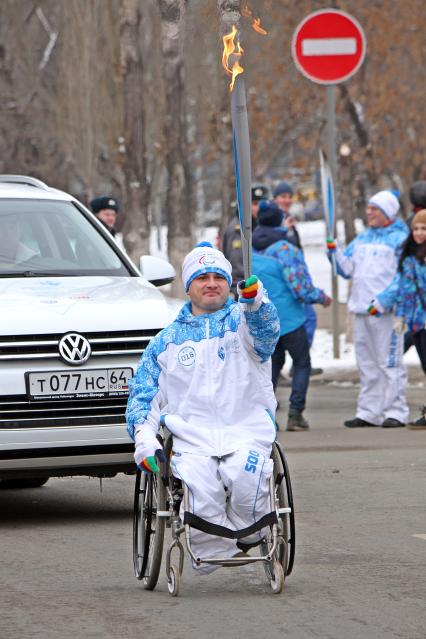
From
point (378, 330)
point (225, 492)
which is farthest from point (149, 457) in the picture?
point (378, 330)

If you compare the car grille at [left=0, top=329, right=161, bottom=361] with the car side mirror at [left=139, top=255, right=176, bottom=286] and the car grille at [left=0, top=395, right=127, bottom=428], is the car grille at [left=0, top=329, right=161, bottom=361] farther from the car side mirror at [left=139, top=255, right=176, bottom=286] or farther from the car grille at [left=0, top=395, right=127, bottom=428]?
the car side mirror at [left=139, top=255, right=176, bottom=286]

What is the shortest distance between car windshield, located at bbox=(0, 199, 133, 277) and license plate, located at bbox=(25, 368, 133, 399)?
1286mm

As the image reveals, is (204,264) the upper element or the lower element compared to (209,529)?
upper

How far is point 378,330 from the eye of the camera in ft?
46.9

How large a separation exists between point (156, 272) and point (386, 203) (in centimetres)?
394

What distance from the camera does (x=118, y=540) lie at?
28.5ft

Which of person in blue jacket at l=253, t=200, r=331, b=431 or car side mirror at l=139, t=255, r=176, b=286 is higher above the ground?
car side mirror at l=139, t=255, r=176, b=286

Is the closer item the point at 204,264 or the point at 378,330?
the point at 204,264

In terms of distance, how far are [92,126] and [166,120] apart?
15232 mm

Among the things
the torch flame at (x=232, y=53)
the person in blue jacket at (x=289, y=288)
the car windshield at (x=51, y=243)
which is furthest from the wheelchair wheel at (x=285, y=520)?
the person in blue jacket at (x=289, y=288)

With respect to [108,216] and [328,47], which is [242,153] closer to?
[108,216]

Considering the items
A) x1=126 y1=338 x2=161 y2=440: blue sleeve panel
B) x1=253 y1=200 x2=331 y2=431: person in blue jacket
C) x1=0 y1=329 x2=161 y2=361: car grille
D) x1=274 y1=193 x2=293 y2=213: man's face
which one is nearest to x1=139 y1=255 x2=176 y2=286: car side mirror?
x1=0 y1=329 x2=161 y2=361: car grille

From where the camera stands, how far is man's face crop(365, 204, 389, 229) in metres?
14.2

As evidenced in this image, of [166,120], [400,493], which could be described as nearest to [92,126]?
[166,120]
